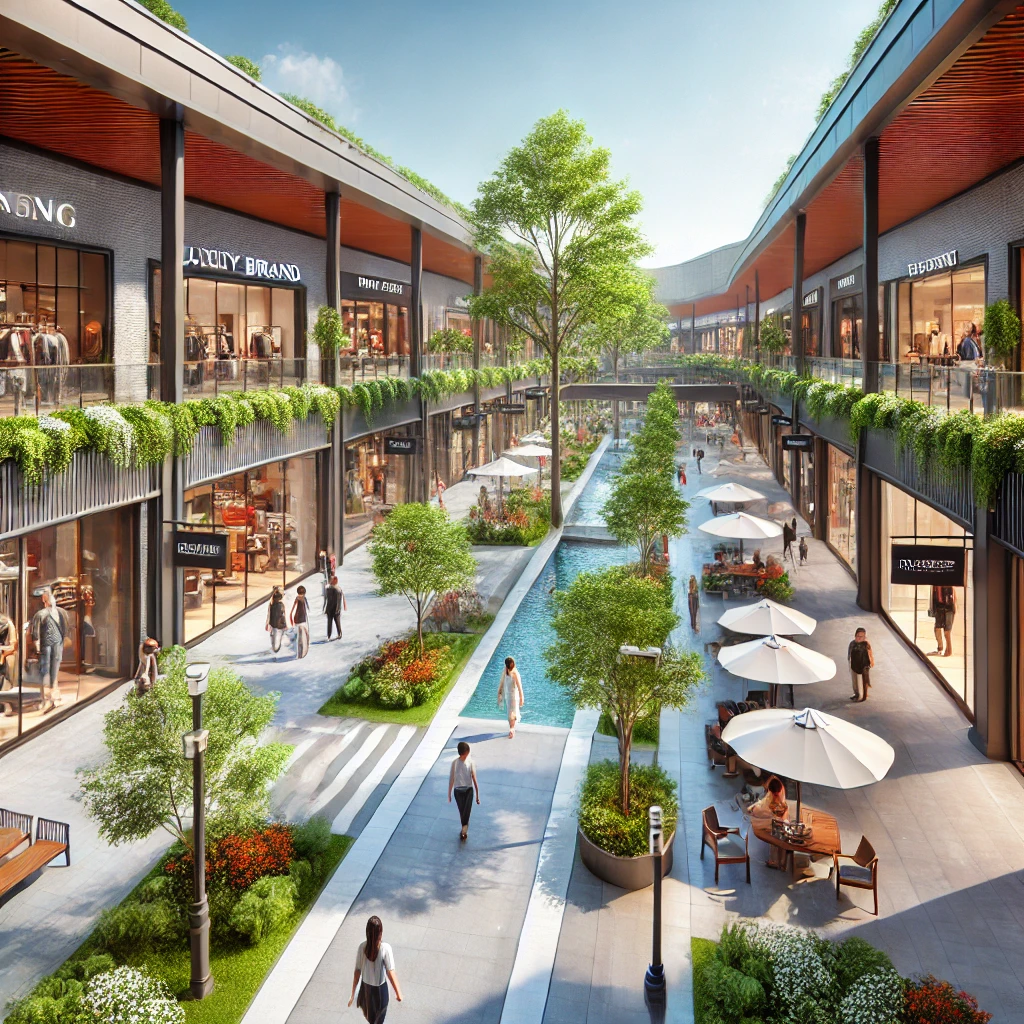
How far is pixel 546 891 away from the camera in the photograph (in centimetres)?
1032

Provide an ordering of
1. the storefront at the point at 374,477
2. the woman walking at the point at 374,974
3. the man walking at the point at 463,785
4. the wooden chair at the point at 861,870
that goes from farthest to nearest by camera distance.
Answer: the storefront at the point at 374,477, the man walking at the point at 463,785, the wooden chair at the point at 861,870, the woman walking at the point at 374,974

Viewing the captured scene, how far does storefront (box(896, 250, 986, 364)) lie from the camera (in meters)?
21.5

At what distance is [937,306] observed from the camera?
24422 millimetres

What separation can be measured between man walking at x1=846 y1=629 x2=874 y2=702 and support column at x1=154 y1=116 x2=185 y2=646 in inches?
515

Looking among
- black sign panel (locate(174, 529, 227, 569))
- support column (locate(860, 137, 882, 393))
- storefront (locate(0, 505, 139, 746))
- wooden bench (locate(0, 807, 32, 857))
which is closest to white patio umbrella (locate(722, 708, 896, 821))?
wooden bench (locate(0, 807, 32, 857))

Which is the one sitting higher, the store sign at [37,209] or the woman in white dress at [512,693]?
the store sign at [37,209]

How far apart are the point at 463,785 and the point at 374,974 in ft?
12.3

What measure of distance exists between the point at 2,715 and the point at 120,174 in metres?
11.3

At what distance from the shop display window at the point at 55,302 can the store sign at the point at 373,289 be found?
14.2 meters

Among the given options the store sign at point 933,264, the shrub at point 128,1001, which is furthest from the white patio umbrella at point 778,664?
the store sign at point 933,264

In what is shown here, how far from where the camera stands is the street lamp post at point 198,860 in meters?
8.32

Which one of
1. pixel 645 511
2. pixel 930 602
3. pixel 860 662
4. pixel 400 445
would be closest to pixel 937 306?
pixel 645 511

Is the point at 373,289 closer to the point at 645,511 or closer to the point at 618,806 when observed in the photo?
the point at 645,511

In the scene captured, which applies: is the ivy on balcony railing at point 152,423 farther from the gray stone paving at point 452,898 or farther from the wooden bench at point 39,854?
the gray stone paving at point 452,898
